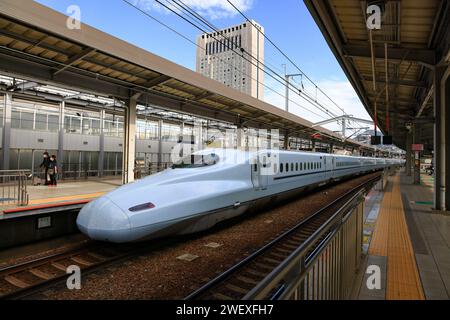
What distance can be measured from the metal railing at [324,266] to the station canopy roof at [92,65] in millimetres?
8514

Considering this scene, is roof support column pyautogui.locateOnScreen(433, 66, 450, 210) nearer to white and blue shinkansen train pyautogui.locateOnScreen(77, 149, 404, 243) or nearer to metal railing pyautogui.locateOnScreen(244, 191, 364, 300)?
white and blue shinkansen train pyautogui.locateOnScreen(77, 149, 404, 243)

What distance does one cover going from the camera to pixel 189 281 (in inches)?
208

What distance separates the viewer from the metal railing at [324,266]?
2.09m

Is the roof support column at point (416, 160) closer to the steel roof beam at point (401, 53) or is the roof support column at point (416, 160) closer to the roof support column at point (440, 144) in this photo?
the roof support column at point (440, 144)

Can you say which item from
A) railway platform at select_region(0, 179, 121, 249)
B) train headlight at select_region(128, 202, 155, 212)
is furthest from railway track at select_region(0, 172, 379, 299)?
railway platform at select_region(0, 179, 121, 249)

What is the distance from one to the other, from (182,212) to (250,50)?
9326mm

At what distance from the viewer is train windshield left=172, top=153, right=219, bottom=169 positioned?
8062 millimetres

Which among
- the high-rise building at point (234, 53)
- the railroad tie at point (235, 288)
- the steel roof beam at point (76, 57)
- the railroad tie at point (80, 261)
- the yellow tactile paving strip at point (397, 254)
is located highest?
the high-rise building at point (234, 53)

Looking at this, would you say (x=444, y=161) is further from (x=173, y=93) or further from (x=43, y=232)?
(x=43, y=232)

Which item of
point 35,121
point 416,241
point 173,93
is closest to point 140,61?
point 173,93

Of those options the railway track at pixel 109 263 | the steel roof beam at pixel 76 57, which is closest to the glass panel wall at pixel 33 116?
the steel roof beam at pixel 76 57

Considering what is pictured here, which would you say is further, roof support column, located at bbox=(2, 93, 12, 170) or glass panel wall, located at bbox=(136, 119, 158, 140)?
glass panel wall, located at bbox=(136, 119, 158, 140)

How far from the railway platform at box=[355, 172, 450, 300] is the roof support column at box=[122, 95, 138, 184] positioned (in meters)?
10.2

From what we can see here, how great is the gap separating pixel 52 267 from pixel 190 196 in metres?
2.97
